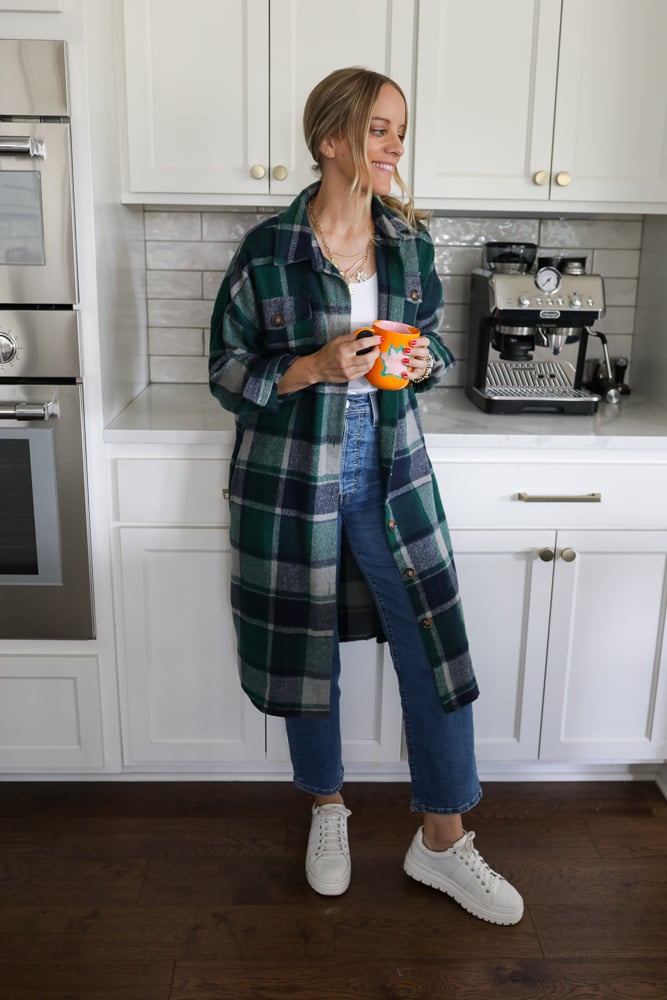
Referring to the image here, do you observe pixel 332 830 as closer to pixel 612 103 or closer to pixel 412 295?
pixel 412 295

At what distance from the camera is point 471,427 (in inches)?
79.1

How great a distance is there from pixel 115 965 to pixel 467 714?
79 cm

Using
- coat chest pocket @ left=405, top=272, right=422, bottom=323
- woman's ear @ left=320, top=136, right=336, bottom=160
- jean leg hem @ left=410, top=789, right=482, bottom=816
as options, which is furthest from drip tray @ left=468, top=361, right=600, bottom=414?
jean leg hem @ left=410, top=789, right=482, bottom=816

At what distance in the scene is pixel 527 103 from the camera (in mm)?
2080

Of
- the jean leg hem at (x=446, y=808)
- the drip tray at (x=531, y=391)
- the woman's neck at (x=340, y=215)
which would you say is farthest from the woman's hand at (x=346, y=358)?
the jean leg hem at (x=446, y=808)

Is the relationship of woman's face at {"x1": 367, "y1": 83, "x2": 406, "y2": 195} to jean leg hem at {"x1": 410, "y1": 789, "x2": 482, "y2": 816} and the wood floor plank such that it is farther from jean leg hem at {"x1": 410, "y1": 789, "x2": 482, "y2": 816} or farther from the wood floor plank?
the wood floor plank

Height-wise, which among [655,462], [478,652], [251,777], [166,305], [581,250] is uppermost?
[581,250]

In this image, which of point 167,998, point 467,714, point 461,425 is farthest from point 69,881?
point 461,425

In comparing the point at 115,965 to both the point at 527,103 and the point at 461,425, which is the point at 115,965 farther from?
the point at 527,103

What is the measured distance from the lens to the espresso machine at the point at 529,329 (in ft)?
6.88

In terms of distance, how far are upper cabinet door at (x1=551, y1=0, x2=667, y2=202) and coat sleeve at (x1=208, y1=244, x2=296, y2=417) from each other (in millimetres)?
910

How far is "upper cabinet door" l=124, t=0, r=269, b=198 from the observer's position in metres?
2.01

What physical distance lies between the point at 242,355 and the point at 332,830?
39.6 inches

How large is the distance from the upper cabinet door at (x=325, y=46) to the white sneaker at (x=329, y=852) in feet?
4.71
